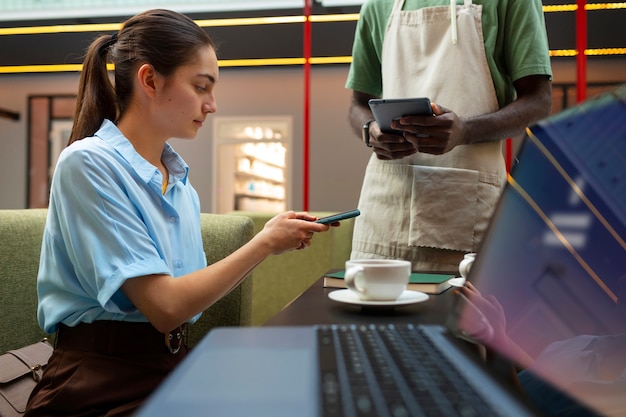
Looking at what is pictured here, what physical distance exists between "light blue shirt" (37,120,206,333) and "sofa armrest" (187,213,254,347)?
34 cm

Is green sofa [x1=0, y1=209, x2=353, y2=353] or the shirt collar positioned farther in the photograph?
green sofa [x1=0, y1=209, x2=353, y2=353]

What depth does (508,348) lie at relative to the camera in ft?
1.44

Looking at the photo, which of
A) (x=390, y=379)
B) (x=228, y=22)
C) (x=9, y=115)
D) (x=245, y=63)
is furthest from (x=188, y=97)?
(x=9, y=115)

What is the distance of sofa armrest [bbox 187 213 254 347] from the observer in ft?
4.79

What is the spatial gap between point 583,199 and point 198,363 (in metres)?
0.28

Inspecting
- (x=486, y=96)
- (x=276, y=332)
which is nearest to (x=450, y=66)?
(x=486, y=96)

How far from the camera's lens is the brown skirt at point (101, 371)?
3.13 feet

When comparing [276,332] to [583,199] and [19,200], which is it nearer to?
[583,199]

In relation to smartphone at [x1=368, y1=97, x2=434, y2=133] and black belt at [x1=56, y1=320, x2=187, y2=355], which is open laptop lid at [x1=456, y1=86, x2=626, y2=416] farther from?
black belt at [x1=56, y1=320, x2=187, y2=355]

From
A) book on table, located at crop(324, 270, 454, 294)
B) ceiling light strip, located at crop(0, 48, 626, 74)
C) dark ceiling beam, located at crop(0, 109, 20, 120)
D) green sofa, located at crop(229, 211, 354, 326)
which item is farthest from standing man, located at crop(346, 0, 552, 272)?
dark ceiling beam, located at crop(0, 109, 20, 120)

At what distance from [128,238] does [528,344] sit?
71 centimetres

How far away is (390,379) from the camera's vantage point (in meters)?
0.40

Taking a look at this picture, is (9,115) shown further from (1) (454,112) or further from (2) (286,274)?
(1) (454,112)

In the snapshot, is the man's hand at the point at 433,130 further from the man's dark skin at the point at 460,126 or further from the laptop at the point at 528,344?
the laptop at the point at 528,344
